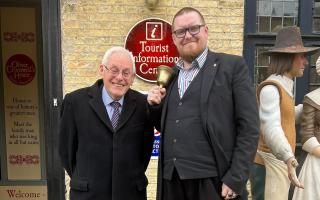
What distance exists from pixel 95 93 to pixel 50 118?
62.5 inches

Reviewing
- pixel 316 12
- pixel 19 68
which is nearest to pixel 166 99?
pixel 316 12

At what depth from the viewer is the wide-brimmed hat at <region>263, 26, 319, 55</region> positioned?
9.16 feet

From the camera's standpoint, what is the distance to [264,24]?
4012 millimetres

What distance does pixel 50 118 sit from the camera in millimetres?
3867

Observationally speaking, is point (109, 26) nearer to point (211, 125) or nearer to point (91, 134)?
point (91, 134)

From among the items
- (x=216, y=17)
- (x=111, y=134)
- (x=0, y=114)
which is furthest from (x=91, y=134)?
(x=0, y=114)

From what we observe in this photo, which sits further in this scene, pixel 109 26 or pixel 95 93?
pixel 109 26

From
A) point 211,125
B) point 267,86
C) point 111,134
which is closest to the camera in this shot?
point 211,125

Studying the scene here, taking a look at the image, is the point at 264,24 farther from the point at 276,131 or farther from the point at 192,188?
Result: the point at 192,188

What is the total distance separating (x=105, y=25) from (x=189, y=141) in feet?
6.59

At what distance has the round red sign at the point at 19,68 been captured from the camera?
4.79 meters

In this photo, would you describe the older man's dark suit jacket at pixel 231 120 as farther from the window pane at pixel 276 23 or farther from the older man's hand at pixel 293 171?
the window pane at pixel 276 23

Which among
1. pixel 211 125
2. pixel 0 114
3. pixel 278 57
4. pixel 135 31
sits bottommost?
pixel 0 114

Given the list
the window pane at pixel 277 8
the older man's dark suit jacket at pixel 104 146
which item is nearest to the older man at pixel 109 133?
the older man's dark suit jacket at pixel 104 146
